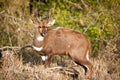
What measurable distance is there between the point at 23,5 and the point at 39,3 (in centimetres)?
92

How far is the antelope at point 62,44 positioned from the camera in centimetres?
1139

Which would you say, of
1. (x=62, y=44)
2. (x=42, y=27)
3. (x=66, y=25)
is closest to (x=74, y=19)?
(x=66, y=25)

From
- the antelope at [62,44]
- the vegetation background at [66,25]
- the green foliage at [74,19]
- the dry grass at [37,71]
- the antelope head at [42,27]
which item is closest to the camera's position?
the dry grass at [37,71]

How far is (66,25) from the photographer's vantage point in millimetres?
14367

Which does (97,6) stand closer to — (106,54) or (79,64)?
(106,54)

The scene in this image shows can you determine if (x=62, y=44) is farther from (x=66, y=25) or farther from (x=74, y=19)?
(x=74, y=19)

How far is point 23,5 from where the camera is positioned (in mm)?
15711

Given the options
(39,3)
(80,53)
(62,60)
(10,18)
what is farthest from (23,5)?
(80,53)

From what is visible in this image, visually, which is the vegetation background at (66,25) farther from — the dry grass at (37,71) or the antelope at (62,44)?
the antelope at (62,44)

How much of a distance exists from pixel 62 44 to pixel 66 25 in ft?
8.73

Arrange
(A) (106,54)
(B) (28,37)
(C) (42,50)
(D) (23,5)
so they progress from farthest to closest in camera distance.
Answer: (D) (23,5)
(B) (28,37)
(A) (106,54)
(C) (42,50)

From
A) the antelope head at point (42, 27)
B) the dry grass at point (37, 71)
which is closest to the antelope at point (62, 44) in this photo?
the antelope head at point (42, 27)

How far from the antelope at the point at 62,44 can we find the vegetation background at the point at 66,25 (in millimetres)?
363

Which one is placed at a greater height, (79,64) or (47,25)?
(47,25)
